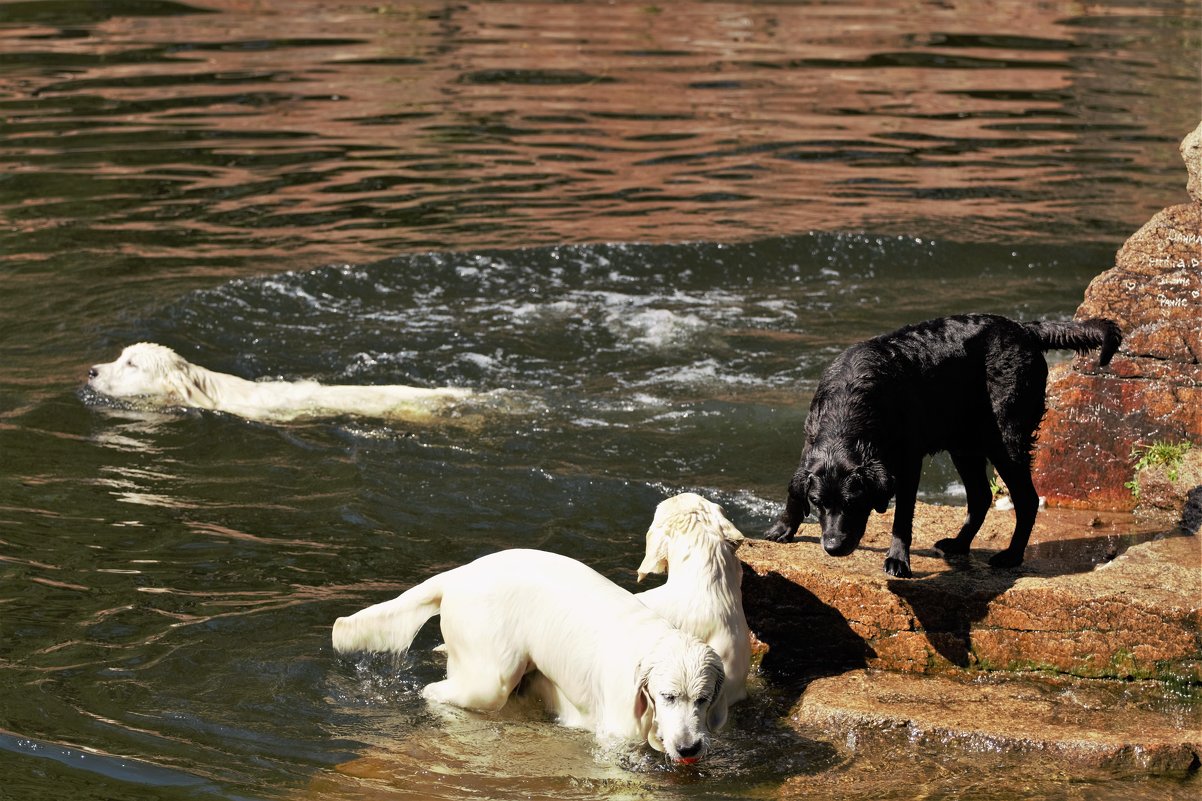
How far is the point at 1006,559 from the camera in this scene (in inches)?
244

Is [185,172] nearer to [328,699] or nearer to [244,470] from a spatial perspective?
[244,470]

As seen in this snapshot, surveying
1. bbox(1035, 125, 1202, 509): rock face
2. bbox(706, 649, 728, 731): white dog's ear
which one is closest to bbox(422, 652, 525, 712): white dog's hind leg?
bbox(706, 649, 728, 731): white dog's ear

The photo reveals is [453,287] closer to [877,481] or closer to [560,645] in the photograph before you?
[560,645]

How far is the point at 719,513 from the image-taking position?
584 centimetres

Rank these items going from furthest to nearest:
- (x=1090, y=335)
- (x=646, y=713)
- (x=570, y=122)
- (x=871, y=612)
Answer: (x=570, y=122) < (x=1090, y=335) < (x=871, y=612) < (x=646, y=713)

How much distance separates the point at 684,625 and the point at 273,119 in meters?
14.9

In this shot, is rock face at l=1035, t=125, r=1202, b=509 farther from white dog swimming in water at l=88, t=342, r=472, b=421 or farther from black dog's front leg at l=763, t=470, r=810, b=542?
white dog swimming in water at l=88, t=342, r=472, b=421

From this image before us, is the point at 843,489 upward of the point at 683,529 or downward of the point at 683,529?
upward

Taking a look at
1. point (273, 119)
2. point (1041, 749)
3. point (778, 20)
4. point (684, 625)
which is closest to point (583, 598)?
point (684, 625)

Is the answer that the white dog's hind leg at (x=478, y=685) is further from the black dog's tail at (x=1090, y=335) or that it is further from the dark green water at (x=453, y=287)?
the black dog's tail at (x=1090, y=335)

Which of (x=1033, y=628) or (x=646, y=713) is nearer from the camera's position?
(x=646, y=713)

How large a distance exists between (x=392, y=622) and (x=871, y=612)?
1.99 m

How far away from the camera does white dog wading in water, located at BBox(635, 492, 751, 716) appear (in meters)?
5.54

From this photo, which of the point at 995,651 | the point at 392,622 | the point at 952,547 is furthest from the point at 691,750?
the point at 952,547
